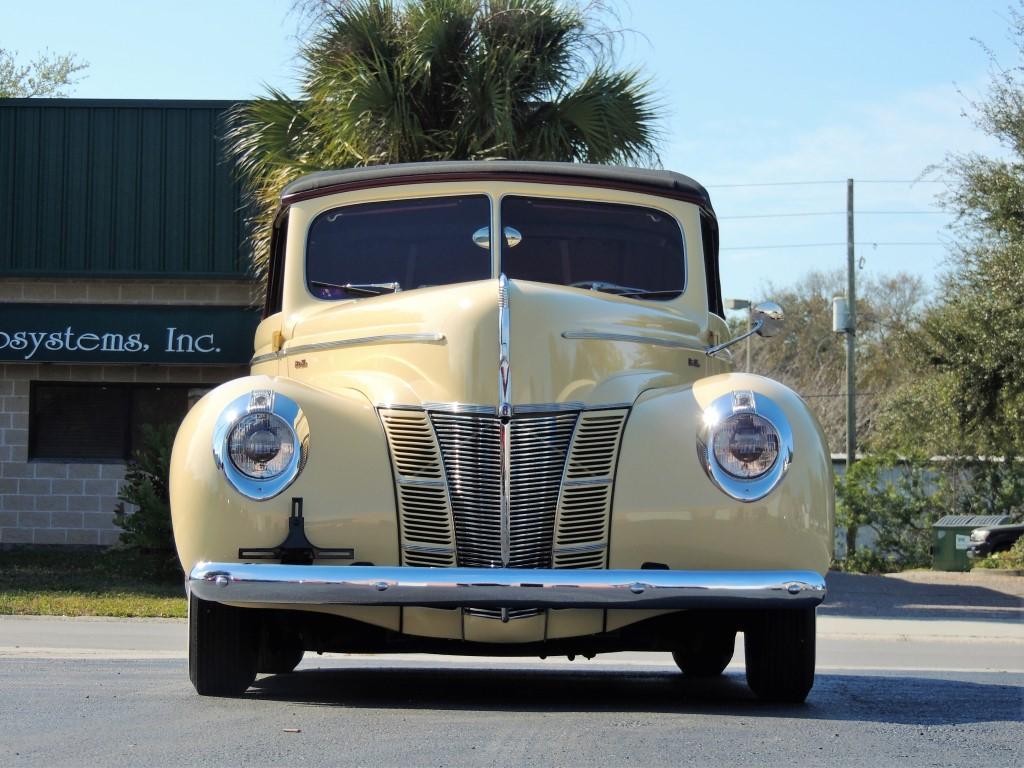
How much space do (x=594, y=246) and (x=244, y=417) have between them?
2.18 meters

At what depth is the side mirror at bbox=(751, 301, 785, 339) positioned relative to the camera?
6953 millimetres

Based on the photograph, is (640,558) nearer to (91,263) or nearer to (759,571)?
(759,571)

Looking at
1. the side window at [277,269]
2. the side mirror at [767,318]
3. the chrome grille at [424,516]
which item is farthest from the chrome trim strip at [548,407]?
the side window at [277,269]

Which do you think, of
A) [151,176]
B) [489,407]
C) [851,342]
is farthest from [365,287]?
[851,342]

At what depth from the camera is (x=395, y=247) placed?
22.6 feet

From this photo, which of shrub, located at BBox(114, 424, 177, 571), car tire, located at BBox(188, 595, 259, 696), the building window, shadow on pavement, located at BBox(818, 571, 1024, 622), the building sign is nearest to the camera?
car tire, located at BBox(188, 595, 259, 696)

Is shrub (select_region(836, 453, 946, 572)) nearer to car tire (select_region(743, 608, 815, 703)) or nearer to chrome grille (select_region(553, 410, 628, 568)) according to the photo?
car tire (select_region(743, 608, 815, 703))

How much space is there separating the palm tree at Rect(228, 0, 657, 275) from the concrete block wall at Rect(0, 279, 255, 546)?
3.29m

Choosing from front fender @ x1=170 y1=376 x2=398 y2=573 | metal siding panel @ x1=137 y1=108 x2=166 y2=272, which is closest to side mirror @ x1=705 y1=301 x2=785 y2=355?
front fender @ x1=170 y1=376 x2=398 y2=573

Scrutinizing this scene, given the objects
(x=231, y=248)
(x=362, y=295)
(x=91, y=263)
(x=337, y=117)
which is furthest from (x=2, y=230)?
(x=362, y=295)

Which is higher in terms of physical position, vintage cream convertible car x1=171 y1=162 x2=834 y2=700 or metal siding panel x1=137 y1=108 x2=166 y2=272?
metal siding panel x1=137 y1=108 x2=166 y2=272

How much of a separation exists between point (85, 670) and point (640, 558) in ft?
12.0

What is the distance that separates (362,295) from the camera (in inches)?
268

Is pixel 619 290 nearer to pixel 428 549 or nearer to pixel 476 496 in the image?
pixel 476 496
